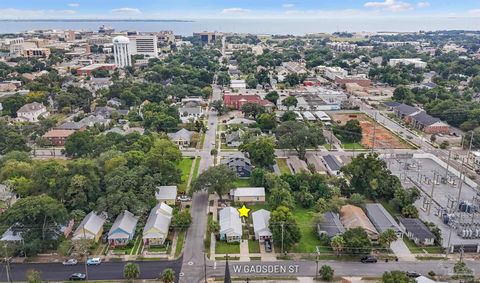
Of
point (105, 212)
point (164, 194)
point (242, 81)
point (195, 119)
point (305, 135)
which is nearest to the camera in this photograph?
point (105, 212)

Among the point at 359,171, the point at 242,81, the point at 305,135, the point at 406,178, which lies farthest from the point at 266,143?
the point at 242,81

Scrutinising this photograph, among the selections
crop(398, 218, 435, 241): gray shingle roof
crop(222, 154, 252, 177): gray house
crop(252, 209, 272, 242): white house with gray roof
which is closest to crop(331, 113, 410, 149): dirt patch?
crop(222, 154, 252, 177): gray house

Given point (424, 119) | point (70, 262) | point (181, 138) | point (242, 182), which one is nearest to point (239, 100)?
point (181, 138)

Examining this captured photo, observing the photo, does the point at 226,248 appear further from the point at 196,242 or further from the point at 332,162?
the point at 332,162

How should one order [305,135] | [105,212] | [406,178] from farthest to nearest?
1. [305,135]
2. [406,178]
3. [105,212]

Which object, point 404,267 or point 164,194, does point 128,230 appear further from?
point 404,267

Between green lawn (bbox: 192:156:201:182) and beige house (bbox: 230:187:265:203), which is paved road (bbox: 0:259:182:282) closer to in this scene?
beige house (bbox: 230:187:265:203)
